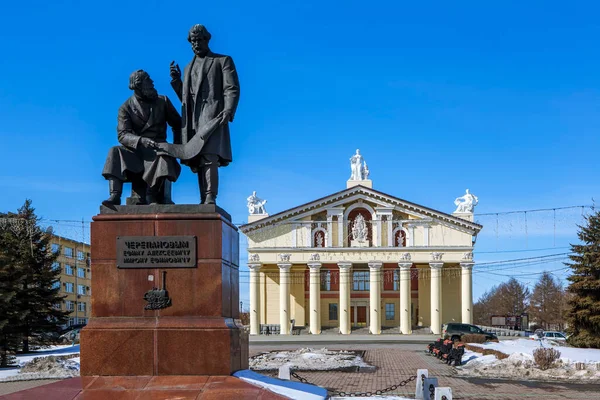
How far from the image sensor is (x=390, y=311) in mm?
71938

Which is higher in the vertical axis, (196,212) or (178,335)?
(196,212)

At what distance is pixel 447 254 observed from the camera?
65438mm

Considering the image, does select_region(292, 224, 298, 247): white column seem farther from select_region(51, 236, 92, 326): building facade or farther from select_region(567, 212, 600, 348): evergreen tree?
select_region(567, 212, 600, 348): evergreen tree

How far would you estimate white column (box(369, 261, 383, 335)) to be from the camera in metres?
64.8

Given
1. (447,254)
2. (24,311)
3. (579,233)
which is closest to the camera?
(24,311)

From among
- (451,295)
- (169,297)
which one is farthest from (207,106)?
(451,295)

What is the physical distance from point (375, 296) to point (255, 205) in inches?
555

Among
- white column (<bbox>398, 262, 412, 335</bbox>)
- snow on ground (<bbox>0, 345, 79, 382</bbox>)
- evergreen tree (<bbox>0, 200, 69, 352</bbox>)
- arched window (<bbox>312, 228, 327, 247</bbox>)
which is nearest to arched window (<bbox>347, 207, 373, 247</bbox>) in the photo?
arched window (<bbox>312, 228, 327, 247</bbox>)

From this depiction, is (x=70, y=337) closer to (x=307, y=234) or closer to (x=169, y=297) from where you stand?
(x=307, y=234)

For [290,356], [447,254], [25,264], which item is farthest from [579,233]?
[25,264]

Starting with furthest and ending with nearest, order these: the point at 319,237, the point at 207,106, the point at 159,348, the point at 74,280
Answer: the point at 74,280, the point at 319,237, the point at 207,106, the point at 159,348

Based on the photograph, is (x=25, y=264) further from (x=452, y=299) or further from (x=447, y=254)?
(x=452, y=299)

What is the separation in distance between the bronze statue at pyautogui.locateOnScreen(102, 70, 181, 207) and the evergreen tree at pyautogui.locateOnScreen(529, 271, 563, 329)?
273 ft

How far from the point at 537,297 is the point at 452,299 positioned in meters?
38.8
